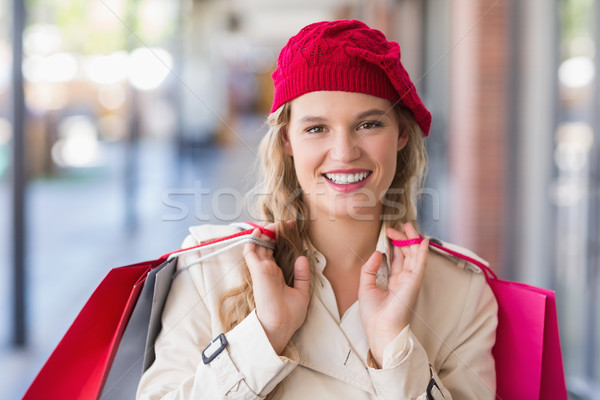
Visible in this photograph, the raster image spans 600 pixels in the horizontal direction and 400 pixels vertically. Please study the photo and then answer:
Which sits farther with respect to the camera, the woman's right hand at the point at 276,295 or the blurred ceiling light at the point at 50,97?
the blurred ceiling light at the point at 50,97

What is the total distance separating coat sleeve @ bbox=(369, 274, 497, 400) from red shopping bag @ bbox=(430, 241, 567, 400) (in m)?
0.04

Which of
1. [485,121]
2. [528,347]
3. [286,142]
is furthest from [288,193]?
[485,121]

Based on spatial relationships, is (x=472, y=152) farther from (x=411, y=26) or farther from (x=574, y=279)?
(x=411, y=26)

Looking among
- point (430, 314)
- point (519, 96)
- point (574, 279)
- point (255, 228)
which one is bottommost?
point (574, 279)

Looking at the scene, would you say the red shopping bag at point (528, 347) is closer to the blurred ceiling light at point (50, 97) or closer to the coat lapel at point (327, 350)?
the coat lapel at point (327, 350)

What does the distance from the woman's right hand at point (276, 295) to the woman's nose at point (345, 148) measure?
0.85 ft

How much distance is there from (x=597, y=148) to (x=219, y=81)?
1773cm

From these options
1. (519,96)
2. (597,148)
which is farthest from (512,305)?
(519,96)

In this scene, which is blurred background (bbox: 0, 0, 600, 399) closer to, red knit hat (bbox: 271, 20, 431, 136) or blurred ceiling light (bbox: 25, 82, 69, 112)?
blurred ceiling light (bbox: 25, 82, 69, 112)

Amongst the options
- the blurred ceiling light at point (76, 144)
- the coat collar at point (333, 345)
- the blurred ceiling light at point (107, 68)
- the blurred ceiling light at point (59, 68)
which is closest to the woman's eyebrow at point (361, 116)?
the coat collar at point (333, 345)

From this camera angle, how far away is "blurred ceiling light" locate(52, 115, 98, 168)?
12156 millimetres

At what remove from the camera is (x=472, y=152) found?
443cm

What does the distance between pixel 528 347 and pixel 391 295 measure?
14.5 inches

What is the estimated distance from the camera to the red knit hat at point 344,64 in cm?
133
